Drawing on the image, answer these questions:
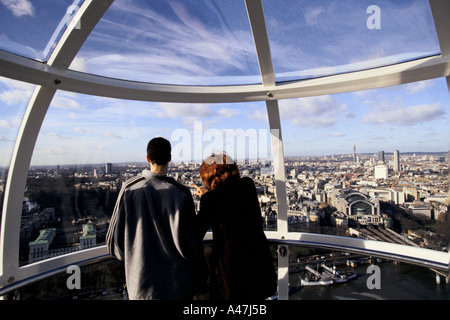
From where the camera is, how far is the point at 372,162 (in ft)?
12.1

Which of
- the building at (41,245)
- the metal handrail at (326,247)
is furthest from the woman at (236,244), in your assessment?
the building at (41,245)

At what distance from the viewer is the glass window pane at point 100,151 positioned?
3361 millimetres

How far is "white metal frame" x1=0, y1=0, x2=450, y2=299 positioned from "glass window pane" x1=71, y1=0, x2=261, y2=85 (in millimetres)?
155

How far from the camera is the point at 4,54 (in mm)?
2562

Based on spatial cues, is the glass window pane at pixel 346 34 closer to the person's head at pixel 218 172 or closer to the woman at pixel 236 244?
the person's head at pixel 218 172

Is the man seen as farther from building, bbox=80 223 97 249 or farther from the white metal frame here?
building, bbox=80 223 97 249

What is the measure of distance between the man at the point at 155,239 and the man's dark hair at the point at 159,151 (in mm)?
204

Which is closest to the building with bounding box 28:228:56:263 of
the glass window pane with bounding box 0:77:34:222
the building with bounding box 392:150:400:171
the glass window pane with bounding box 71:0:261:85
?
the glass window pane with bounding box 0:77:34:222

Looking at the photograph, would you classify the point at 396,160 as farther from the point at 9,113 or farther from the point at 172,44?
the point at 9,113

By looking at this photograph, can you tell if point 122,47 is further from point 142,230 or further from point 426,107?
point 426,107

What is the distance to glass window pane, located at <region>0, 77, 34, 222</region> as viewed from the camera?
2988 millimetres

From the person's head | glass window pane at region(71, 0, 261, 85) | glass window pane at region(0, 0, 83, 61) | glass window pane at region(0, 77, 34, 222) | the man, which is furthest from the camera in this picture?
glass window pane at region(0, 77, 34, 222)

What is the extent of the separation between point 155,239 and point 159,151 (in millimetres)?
742

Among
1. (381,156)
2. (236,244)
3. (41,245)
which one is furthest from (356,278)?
(41,245)
